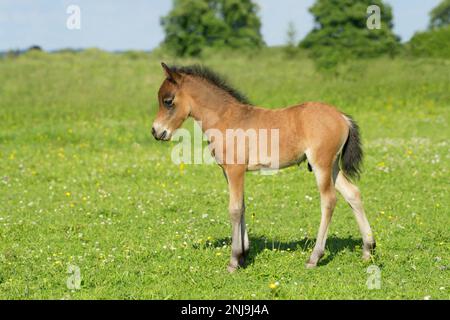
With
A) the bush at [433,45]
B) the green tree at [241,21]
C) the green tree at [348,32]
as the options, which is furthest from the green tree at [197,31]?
the bush at [433,45]

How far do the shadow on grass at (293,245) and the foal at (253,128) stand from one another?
21.8 inches

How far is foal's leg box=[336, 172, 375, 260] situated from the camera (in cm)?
807

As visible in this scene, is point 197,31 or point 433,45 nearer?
point 433,45

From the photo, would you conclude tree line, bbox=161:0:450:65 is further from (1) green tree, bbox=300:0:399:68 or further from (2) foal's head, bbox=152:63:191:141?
(2) foal's head, bbox=152:63:191:141

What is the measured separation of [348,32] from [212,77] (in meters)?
35.8

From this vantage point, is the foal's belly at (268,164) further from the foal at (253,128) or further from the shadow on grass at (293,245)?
the shadow on grass at (293,245)

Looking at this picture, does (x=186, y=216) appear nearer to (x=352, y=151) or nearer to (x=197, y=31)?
(x=352, y=151)

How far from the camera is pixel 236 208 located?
7.65 metres

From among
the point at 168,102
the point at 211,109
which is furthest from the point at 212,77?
the point at 168,102

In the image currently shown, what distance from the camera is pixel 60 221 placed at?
10.6m

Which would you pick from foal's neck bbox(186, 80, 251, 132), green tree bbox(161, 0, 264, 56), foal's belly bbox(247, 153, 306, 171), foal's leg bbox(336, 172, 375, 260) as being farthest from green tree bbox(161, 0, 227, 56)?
foal's belly bbox(247, 153, 306, 171)
